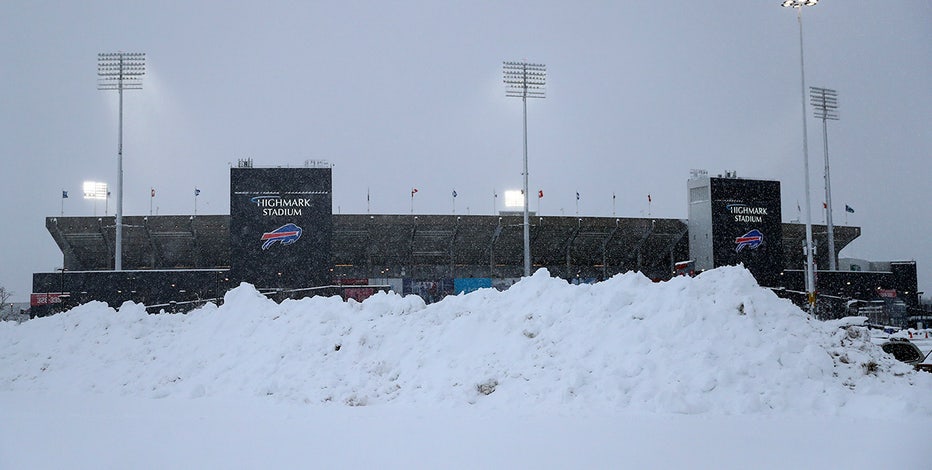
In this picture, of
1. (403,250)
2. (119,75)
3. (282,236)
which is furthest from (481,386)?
(403,250)

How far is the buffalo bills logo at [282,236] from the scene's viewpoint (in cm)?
3666

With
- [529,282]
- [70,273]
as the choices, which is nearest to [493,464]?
[529,282]

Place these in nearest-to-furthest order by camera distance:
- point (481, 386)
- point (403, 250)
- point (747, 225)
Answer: point (481, 386)
point (747, 225)
point (403, 250)

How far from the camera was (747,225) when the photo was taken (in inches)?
1833

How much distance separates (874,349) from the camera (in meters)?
12.8

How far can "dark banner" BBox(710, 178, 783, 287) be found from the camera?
4625 centimetres

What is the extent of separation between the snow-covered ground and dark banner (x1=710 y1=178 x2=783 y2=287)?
32.8 meters

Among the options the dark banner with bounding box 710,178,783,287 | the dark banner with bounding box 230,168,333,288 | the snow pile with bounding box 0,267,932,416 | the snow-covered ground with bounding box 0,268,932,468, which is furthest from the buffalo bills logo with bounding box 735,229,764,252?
the snow pile with bounding box 0,267,932,416

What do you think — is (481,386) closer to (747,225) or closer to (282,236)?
(282,236)

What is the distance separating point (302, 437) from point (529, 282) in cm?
707

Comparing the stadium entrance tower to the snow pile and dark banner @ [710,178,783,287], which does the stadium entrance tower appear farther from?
the snow pile

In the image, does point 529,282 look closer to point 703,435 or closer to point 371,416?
→ point 371,416

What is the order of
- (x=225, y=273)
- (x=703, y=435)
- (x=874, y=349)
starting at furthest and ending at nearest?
1. (x=225, y=273)
2. (x=874, y=349)
3. (x=703, y=435)

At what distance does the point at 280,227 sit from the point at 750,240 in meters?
30.6
